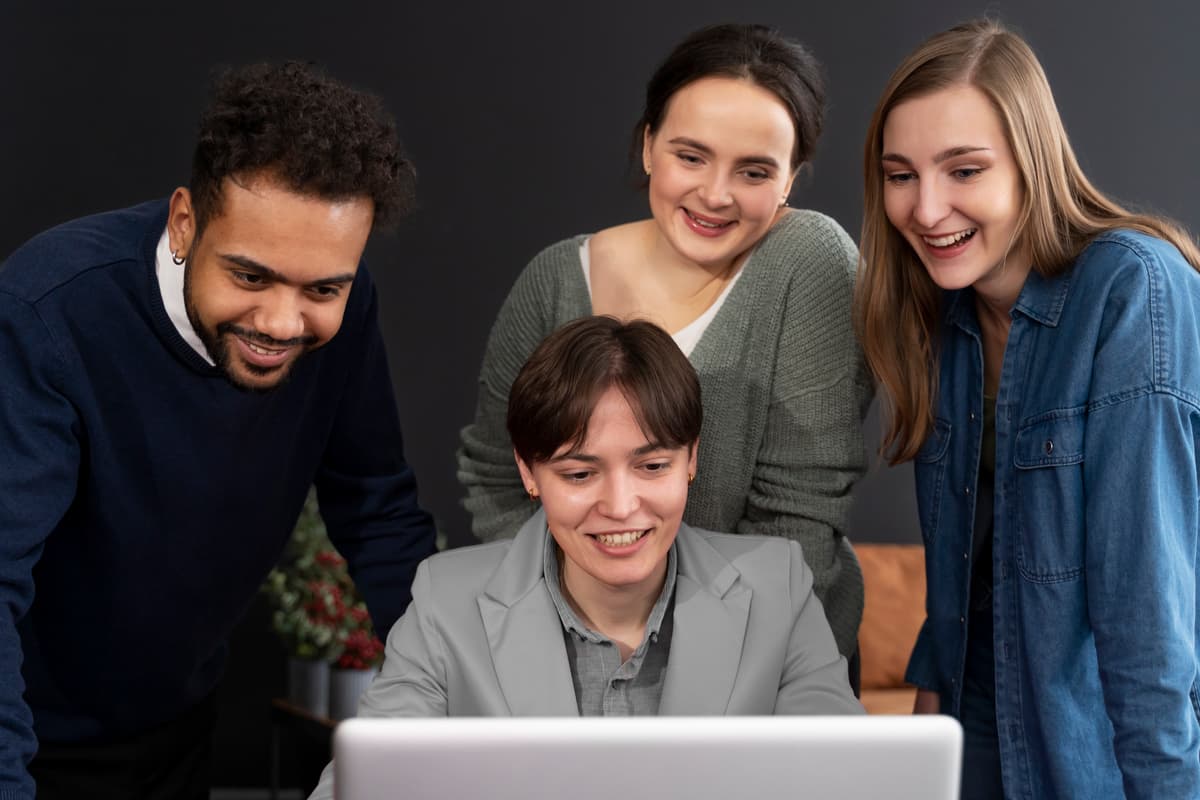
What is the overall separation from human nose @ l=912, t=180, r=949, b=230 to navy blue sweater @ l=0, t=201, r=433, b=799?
825mm

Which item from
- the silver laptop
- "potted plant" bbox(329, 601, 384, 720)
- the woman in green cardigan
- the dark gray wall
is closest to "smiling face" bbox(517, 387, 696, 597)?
the woman in green cardigan

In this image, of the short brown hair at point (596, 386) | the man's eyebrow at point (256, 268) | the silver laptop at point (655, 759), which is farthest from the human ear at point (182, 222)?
the silver laptop at point (655, 759)

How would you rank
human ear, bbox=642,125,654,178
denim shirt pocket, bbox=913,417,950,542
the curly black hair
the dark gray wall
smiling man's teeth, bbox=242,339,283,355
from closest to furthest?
1. the curly black hair
2. smiling man's teeth, bbox=242,339,283,355
3. denim shirt pocket, bbox=913,417,950,542
4. human ear, bbox=642,125,654,178
5. the dark gray wall

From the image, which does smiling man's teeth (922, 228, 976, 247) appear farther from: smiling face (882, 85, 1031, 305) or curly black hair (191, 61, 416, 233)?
curly black hair (191, 61, 416, 233)

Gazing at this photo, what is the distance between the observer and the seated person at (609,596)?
5.73 ft

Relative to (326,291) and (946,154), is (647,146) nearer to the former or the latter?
(946,154)

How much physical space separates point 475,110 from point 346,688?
1.79 metres

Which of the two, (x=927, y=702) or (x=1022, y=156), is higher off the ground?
(x=1022, y=156)

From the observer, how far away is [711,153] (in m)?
2.05

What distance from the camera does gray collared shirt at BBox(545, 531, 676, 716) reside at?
179 centimetres

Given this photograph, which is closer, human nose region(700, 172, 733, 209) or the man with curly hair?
the man with curly hair

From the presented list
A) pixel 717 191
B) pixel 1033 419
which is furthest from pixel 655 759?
pixel 717 191

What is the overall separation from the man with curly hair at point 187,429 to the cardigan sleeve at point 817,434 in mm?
Result: 565

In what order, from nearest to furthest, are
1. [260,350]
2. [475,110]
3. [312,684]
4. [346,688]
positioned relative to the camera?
1. [260,350]
2. [346,688]
3. [312,684]
4. [475,110]
